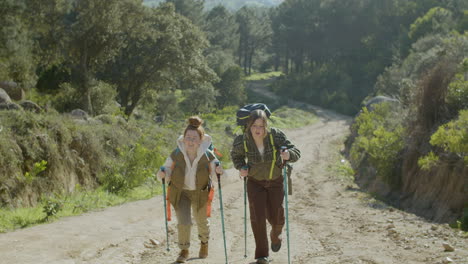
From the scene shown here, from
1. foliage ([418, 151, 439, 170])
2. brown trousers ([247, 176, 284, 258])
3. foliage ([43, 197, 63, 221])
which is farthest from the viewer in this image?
foliage ([418, 151, 439, 170])

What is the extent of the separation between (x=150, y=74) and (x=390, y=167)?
15657 millimetres

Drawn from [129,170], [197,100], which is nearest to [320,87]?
[197,100]

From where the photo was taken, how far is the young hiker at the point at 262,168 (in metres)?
6.30

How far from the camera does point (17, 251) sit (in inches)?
271

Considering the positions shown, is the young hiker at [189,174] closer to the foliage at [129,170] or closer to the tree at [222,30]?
the foliage at [129,170]

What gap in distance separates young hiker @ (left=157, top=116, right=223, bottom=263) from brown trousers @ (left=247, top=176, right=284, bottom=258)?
0.52 meters

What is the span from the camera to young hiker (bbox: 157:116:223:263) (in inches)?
255

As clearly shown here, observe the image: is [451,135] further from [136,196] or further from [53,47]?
[53,47]

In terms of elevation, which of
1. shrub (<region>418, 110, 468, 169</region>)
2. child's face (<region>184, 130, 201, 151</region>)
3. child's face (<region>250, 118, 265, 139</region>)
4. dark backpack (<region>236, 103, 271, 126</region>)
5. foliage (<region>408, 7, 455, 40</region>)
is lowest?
Answer: shrub (<region>418, 110, 468, 169</region>)

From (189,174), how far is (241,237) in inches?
112

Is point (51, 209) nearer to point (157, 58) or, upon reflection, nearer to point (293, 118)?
point (157, 58)

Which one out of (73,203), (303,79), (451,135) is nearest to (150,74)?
(73,203)

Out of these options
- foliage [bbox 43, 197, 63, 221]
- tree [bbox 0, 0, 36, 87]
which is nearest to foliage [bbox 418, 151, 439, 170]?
foliage [bbox 43, 197, 63, 221]

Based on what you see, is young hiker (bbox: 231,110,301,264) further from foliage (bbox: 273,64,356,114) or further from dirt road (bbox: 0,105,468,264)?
foliage (bbox: 273,64,356,114)
